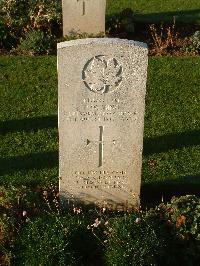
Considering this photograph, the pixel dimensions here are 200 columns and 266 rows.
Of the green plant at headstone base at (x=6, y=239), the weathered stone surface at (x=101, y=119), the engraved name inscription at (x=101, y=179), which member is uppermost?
the weathered stone surface at (x=101, y=119)

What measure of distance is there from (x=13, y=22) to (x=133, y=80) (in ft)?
20.3

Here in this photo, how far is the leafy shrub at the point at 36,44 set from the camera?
36.6ft

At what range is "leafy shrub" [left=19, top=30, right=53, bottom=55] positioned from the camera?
36.6 ft

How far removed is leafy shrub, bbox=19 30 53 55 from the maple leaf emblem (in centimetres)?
522

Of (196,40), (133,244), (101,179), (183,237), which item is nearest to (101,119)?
(101,179)

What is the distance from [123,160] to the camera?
6.68 metres

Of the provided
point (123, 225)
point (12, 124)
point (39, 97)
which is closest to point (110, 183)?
point (123, 225)

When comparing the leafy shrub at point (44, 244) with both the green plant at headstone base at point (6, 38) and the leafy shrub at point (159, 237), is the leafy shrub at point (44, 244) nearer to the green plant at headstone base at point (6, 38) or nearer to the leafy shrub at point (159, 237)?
the leafy shrub at point (159, 237)

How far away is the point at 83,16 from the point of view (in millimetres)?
11445

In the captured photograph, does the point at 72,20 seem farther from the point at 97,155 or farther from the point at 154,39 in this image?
the point at 97,155

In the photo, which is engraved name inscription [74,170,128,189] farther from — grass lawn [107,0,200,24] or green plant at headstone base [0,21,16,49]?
grass lawn [107,0,200,24]

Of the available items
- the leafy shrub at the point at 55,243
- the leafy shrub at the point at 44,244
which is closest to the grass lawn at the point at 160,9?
the leafy shrub at the point at 55,243

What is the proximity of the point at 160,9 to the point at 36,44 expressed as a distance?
3980mm

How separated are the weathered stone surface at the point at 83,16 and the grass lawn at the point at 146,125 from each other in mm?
1075
